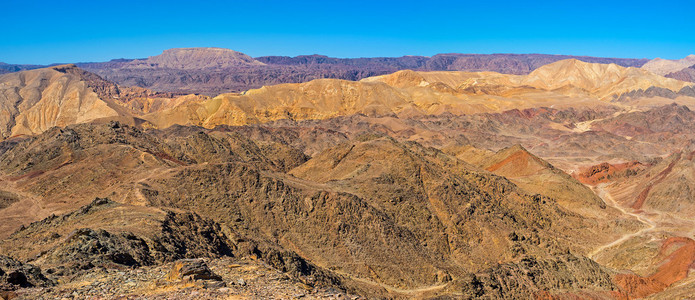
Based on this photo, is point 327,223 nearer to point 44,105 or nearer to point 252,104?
point 252,104

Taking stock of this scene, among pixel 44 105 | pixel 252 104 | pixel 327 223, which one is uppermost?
pixel 252 104

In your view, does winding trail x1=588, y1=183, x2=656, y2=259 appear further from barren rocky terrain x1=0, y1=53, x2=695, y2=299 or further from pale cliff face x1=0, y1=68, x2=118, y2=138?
pale cliff face x1=0, y1=68, x2=118, y2=138

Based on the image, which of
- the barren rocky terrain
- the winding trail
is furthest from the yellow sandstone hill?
the winding trail

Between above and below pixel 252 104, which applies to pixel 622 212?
below

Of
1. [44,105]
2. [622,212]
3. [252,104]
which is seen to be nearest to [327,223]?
[622,212]

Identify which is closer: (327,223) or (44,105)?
(327,223)

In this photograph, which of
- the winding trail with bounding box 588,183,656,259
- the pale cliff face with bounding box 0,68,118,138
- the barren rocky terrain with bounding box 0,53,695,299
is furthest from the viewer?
the pale cliff face with bounding box 0,68,118,138

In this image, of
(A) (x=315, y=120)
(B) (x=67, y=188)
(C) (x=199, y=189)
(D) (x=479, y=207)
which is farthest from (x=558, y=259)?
(A) (x=315, y=120)

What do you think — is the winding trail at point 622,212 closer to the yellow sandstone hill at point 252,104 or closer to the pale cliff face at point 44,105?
the yellow sandstone hill at point 252,104

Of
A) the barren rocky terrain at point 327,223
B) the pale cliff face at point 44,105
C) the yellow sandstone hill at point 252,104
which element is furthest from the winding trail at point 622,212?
the pale cliff face at point 44,105

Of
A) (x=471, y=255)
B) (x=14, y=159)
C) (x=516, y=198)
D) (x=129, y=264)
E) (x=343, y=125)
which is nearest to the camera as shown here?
(x=129, y=264)

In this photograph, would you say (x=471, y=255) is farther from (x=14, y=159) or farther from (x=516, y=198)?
(x=14, y=159)
